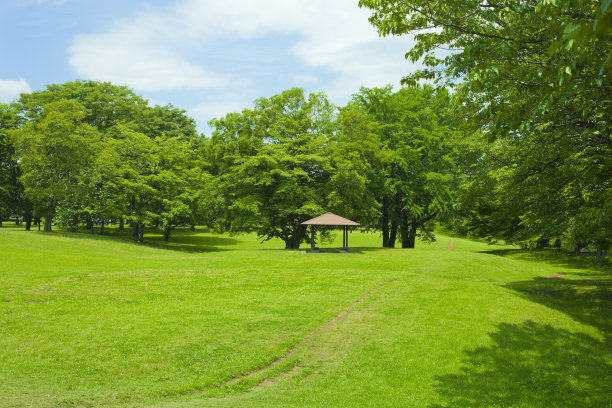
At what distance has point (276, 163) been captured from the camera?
3309cm

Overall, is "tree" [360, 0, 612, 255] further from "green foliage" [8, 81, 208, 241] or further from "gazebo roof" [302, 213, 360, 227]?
"green foliage" [8, 81, 208, 241]

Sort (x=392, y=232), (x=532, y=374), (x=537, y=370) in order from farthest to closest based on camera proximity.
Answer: (x=392, y=232) → (x=537, y=370) → (x=532, y=374)

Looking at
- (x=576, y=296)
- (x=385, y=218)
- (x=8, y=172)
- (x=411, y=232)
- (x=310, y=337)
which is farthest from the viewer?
(x=8, y=172)

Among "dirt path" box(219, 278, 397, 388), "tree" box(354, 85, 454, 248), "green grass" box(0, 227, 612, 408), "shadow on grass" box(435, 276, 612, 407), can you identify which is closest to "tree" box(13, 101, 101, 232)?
"green grass" box(0, 227, 612, 408)

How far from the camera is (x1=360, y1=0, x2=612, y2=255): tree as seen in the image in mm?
6996

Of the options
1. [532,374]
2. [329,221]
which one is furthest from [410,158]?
[532,374]

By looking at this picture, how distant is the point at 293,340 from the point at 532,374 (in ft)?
19.5

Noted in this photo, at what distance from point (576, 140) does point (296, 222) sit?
26823mm

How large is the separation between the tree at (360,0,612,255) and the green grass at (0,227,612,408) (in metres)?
3.84

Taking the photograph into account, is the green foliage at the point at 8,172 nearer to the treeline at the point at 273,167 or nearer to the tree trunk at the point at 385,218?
the treeline at the point at 273,167

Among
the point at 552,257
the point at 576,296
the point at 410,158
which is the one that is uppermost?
the point at 410,158

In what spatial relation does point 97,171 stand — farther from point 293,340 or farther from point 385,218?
point 293,340

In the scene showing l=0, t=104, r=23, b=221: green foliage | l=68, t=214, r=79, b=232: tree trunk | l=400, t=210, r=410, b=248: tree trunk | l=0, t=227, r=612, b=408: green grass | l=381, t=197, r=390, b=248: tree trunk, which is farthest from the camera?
l=0, t=104, r=23, b=221: green foliage


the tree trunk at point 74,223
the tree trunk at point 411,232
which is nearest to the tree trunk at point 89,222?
the tree trunk at point 74,223
